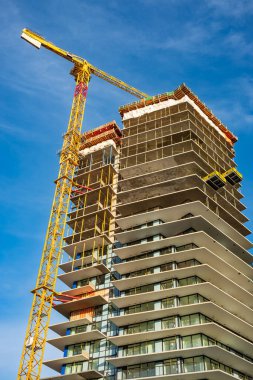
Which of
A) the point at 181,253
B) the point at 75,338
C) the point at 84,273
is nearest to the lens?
the point at 181,253

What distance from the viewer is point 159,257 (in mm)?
64875

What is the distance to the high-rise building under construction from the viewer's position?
2331 inches

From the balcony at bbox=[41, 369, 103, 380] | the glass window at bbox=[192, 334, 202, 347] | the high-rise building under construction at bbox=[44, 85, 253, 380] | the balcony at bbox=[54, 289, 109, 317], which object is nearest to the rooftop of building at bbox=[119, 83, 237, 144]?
the high-rise building under construction at bbox=[44, 85, 253, 380]

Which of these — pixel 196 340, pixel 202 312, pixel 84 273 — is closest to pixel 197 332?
pixel 196 340

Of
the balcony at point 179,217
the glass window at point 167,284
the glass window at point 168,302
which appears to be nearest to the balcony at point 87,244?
the balcony at point 179,217

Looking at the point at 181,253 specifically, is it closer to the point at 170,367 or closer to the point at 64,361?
the point at 170,367

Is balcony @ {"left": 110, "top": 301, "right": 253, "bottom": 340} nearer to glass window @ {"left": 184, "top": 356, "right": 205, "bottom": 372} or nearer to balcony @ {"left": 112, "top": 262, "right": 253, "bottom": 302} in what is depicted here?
balcony @ {"left": 112, "top": 262, "right": 253, "bottom": 302}

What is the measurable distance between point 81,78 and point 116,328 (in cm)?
5913

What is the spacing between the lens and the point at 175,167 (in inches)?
2894

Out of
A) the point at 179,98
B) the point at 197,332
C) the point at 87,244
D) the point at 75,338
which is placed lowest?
the point at 197,332

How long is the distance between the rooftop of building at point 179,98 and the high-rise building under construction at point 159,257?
25 cm

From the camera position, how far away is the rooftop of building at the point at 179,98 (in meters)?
87.0

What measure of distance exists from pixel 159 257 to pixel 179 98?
34098mm

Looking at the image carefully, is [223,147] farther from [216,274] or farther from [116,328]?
[116,328]
